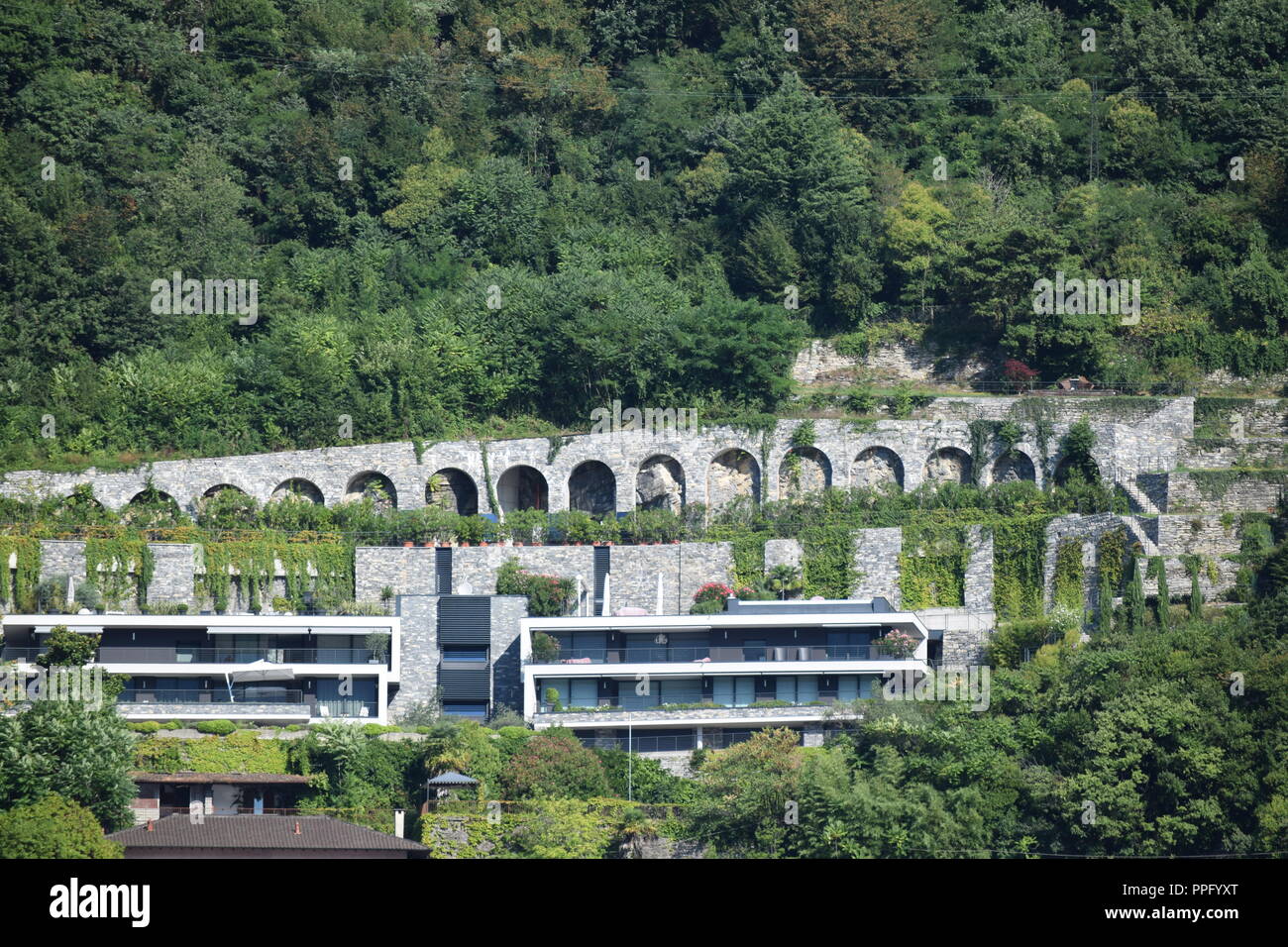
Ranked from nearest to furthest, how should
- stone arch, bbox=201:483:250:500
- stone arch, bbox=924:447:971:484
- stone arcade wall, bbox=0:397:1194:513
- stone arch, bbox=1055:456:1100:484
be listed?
stone arch, bbox=201:483:250:500, stone arch, bbox=1055:456:1100:484, stone arcade wall, bbox=0:397:1194:513, stone arch, bbox=924:447:971:484

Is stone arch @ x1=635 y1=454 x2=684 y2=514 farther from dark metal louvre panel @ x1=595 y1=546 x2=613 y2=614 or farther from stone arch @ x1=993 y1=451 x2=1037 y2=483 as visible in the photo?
stone arch @ x1=993 y1=451 x2=1037 y2=483

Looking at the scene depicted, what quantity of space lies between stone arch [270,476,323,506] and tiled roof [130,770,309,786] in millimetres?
11980

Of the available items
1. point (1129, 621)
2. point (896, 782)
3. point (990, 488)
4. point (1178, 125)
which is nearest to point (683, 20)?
point (1178, 125)

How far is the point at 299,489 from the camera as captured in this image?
58.1 m

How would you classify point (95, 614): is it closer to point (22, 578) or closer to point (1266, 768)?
point (22, 578)

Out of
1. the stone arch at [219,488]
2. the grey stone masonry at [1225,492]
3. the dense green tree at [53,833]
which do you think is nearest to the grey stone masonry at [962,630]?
the grey stone masonry at [1225,492]

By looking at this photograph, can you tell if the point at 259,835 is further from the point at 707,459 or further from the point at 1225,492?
the point at 1225,492

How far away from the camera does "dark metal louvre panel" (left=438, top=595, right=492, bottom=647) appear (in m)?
52.6

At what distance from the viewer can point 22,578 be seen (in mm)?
52562

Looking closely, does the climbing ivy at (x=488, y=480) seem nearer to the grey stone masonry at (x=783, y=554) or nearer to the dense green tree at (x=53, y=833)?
the grey stone masonry at (x=783, y=554)

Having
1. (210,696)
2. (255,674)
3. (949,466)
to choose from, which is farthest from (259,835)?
(949,466)
